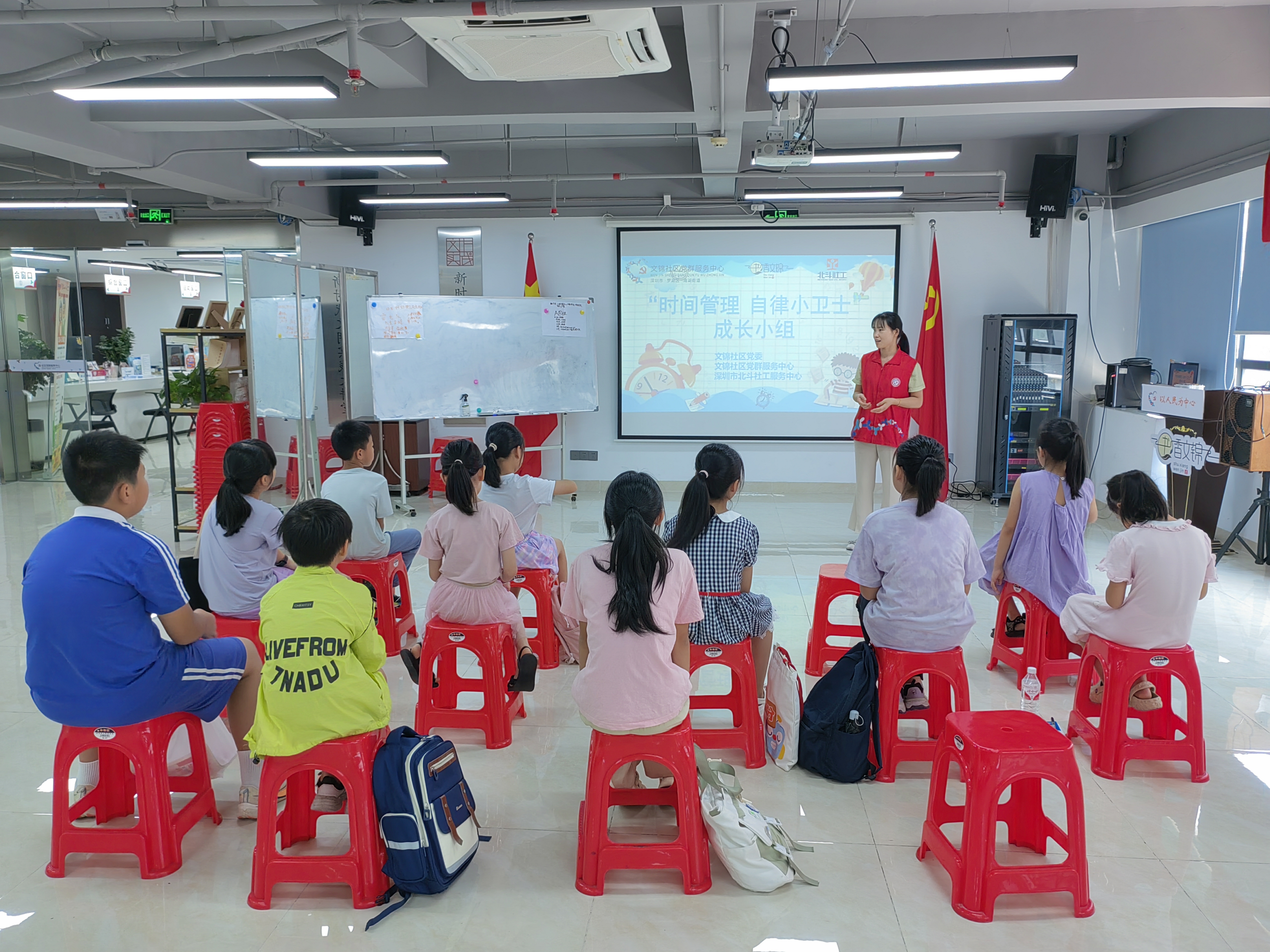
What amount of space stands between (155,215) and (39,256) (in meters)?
1.92

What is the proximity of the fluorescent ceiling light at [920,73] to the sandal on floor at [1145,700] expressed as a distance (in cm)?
257

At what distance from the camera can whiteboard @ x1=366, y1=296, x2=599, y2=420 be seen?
24.6 ft

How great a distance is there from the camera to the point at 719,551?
2.99m

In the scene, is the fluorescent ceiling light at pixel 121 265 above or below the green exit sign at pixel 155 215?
above

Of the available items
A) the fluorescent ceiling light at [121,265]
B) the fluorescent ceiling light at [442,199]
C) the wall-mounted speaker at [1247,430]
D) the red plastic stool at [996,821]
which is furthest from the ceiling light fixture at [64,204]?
the wall-mounted speaker at [1247,430]

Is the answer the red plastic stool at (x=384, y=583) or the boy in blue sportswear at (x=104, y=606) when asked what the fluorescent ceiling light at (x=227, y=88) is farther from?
the boy in blue sportswear at (x=104, y=606)

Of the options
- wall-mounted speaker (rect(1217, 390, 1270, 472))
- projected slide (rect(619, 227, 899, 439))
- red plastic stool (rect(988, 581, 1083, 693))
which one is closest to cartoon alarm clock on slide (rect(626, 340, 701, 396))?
projected slide (rect(619, 227, 899, 439))

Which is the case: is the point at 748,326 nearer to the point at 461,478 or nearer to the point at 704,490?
the point at 461,478

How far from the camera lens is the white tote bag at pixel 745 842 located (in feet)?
7.74

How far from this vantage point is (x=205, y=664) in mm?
2537

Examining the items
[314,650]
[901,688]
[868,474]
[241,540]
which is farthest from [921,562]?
[868,474]

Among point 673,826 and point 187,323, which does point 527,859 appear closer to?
point 673,826

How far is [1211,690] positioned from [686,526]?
259 centimetres

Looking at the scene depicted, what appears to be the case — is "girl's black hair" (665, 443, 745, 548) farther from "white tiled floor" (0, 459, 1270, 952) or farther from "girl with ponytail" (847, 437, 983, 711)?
"white tiled floor" (0, 459, 1270, 952)
